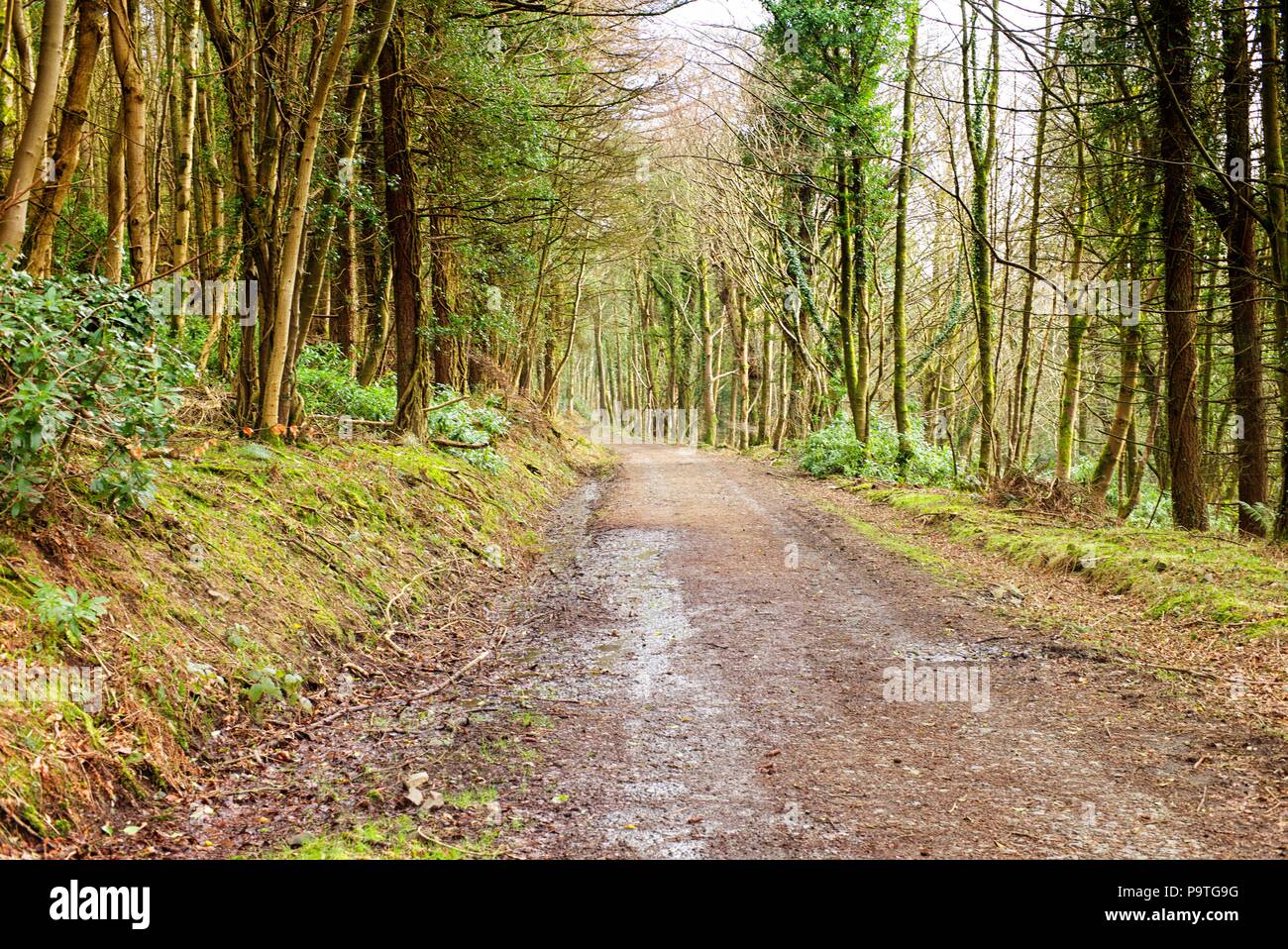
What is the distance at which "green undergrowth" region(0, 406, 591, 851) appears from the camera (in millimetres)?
3531

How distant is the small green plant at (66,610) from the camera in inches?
152

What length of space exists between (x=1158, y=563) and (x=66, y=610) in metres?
8.66

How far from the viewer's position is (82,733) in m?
3.58

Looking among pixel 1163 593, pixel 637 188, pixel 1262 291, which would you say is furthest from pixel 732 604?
pixel 637 188

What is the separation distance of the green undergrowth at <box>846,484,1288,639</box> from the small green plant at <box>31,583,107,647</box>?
7500mm

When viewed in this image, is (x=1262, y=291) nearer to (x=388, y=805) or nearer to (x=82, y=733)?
(x=388, y=805)

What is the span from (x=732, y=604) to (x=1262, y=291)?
310 inches
